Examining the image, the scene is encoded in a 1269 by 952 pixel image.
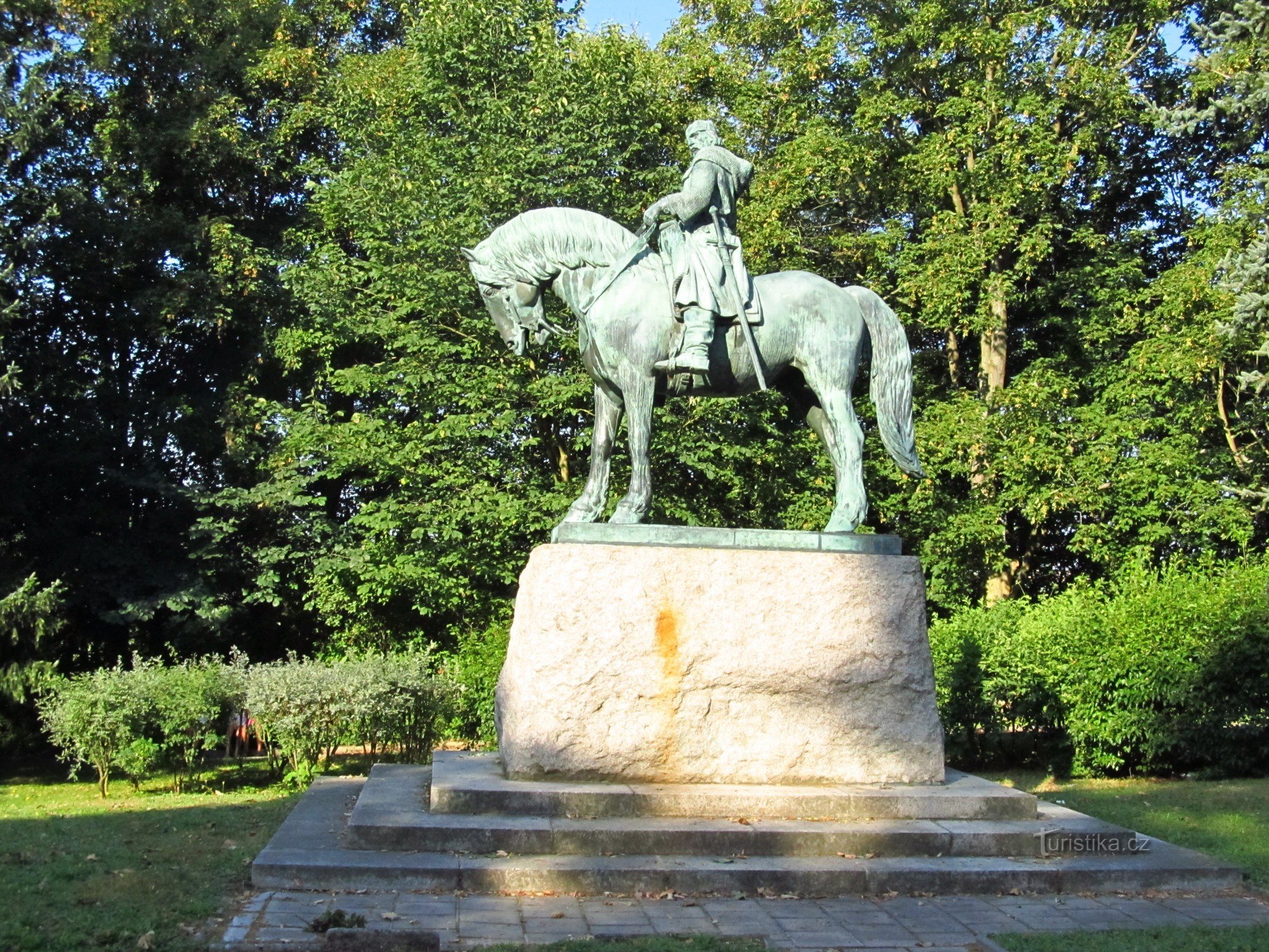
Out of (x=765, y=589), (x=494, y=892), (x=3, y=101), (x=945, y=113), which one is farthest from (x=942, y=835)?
(x=3, y=101)

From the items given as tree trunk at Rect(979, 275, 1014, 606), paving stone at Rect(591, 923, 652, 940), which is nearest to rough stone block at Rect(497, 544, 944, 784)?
paving stone at Rect(591, 923, 652, 940)

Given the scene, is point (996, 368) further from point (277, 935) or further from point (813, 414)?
point (277, 935)

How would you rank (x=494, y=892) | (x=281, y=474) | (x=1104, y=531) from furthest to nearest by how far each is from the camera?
(x=281, y=474)
(x=1104, y=531)
(x=494, y=892)

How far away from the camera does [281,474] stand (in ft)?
62.5

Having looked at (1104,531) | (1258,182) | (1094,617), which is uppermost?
(1258,182)

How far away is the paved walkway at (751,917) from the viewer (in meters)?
5.29

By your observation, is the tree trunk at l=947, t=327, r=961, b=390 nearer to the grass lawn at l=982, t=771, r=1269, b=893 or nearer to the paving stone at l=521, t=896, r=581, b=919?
the grass lawn at l=982, t=771, r=1269, b=893

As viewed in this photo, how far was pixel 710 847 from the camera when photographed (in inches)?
256

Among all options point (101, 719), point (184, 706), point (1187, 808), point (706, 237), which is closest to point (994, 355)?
point (1187, 808)

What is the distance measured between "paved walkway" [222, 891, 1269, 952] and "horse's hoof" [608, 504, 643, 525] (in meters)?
2.49

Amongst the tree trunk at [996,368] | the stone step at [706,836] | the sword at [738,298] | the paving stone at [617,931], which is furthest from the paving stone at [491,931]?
the tree trunk at [996,368]

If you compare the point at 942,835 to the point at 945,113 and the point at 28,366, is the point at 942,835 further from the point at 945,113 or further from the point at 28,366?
the point at 28,366

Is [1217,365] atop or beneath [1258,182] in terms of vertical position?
beneath

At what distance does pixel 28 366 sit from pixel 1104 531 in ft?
52.8
